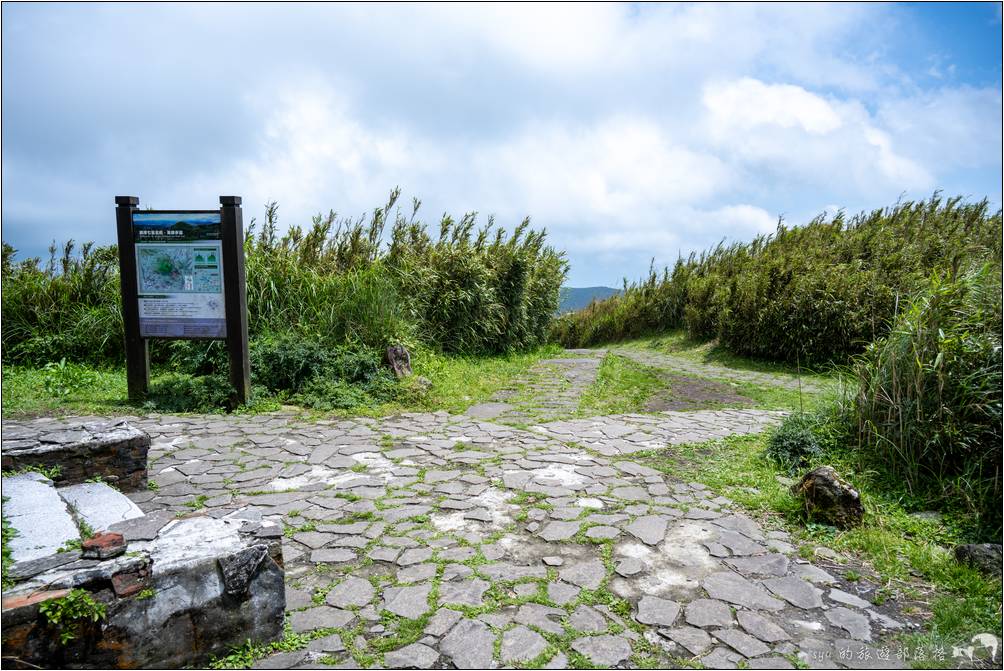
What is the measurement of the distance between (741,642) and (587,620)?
0.67 meters

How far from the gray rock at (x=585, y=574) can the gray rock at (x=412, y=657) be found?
0.90 metres

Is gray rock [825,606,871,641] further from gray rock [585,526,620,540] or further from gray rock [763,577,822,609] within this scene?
gray rock [585,526,620,540]

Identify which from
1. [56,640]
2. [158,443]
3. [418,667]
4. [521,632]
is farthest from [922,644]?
[158,443]

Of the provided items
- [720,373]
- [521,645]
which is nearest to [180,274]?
→ [521,645]

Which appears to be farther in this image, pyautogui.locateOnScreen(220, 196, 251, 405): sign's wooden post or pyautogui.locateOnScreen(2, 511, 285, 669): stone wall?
pyautogui.locateOnScreen(220, 196, 251, 405): sign's wooden post

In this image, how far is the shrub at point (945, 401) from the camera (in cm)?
430

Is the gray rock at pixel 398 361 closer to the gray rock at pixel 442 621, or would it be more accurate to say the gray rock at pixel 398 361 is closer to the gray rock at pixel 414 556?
the gray rock at pixel 414 556

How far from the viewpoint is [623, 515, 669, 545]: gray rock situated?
397 centimetres

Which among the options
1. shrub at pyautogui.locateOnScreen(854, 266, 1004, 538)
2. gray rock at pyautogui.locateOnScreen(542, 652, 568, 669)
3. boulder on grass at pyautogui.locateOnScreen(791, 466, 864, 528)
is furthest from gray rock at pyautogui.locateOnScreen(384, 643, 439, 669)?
shrub at pyautogui.locateOnScreen(854, 266, 1004, 538)

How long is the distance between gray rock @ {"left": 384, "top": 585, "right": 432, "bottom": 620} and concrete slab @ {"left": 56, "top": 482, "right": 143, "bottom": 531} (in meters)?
1.30

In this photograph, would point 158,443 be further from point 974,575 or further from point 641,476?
point 974,575

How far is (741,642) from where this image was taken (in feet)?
9.61

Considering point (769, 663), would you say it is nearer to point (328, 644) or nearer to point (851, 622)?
point (851, 622)

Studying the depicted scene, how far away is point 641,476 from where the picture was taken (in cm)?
520
